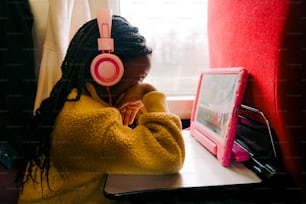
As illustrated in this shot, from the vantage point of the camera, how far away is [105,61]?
0.53 m

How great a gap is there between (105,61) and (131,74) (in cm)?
8

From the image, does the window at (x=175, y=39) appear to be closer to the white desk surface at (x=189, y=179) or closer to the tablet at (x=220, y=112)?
the tablet at (x=220, y=112)

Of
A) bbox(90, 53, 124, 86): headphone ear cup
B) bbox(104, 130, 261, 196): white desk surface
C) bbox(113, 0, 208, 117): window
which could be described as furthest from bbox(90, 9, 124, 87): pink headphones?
bbox(113, 0, 208, 117): window

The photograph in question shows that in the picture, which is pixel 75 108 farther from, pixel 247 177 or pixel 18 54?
pixel 247 177

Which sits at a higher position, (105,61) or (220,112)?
(105,61)

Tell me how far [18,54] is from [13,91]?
4.1 inches

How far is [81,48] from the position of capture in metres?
0.56

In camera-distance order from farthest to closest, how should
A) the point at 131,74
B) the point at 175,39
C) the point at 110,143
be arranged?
1. the point at 175,39
2. the point at 131,74
3. the point at 110,143

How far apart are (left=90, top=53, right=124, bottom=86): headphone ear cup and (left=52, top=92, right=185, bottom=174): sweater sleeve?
65mm

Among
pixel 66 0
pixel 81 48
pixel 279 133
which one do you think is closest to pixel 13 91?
pixel 81 48

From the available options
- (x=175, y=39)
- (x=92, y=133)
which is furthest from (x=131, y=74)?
(x=175, y=39)

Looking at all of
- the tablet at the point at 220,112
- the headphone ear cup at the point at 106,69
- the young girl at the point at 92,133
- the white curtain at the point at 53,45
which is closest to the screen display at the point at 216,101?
the tablet at the point at 220,112

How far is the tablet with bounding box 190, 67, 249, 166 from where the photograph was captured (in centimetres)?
57

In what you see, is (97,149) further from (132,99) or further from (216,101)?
(216,101)
